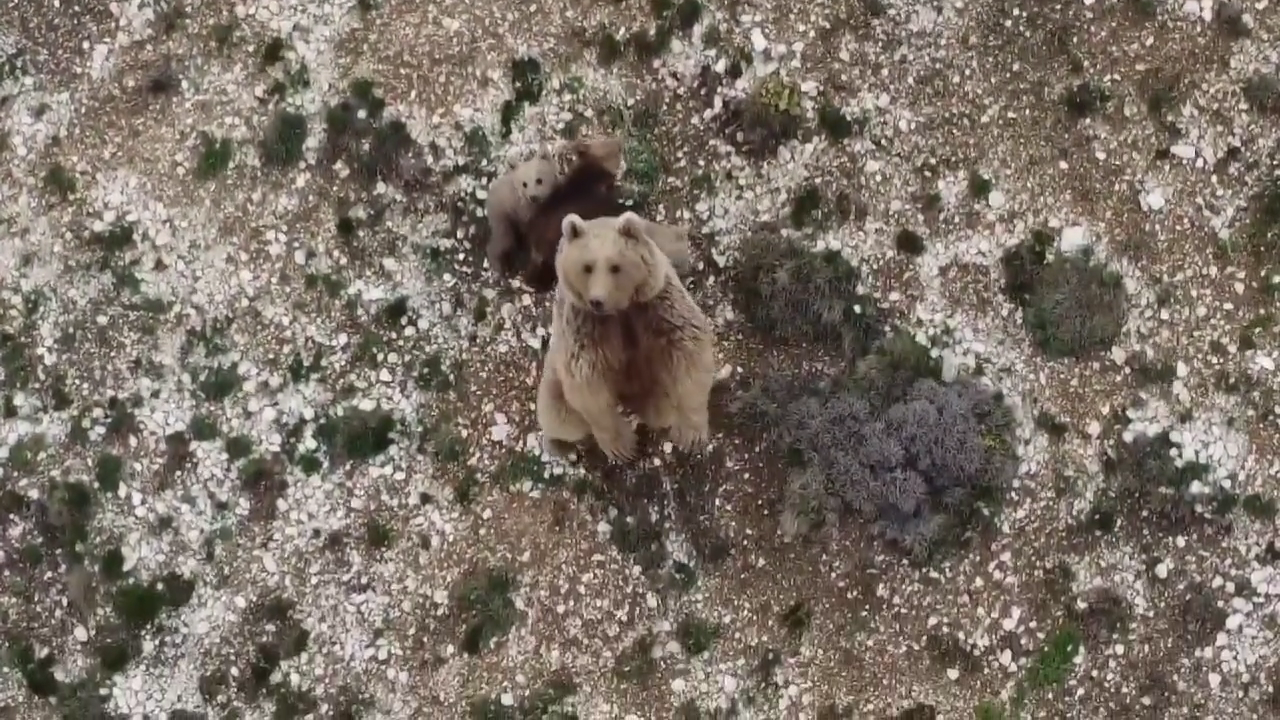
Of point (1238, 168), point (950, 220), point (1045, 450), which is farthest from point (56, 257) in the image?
point (1238, 168)

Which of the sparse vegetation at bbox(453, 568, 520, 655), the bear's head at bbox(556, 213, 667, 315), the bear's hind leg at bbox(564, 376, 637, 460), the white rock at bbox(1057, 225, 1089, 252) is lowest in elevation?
the sparse vegetation at bbox(453, 568, 520, 655)

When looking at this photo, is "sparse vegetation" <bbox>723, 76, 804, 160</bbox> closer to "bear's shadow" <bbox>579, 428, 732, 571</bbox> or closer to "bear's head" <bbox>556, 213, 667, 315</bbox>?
"bear's head" <bbox>556, 213, 667, 315</bbox>

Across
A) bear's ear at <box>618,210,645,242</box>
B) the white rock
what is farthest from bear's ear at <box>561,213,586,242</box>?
the white rock

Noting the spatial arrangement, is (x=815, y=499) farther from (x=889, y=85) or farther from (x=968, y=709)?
(x=889, y=85)

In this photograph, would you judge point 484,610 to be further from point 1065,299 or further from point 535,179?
point 1065,299

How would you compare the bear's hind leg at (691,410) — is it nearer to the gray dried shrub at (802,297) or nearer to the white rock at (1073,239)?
the gray dried shrub at (802,297)
